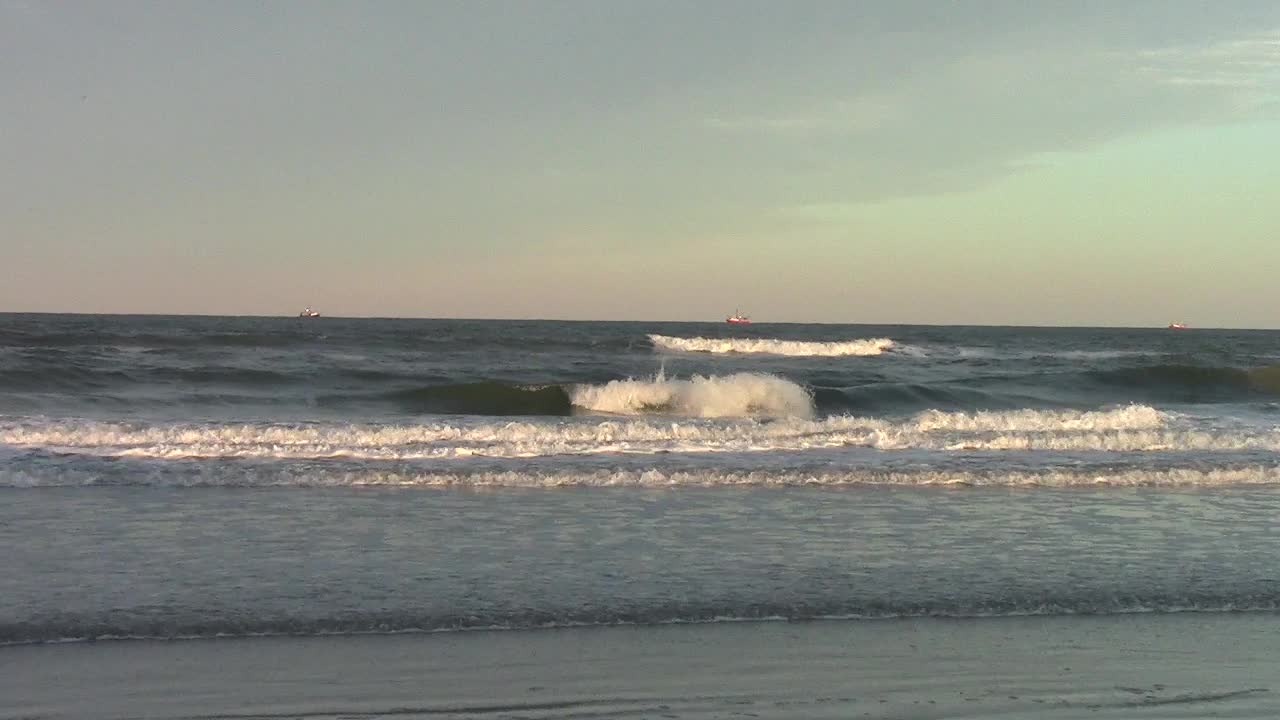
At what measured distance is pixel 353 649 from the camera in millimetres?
6621

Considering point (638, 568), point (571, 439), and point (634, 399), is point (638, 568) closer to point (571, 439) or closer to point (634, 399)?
point (571, 439)

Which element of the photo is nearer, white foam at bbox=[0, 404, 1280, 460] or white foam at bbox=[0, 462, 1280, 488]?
white foam at bbox=[0, 462, 1280, 488]

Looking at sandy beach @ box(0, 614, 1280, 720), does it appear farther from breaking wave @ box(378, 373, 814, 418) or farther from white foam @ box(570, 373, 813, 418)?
white foam @ box(570, 373, 813, 418)

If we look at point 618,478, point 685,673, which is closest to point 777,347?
point 618,478

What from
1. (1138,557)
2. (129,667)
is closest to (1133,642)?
(1138,557)

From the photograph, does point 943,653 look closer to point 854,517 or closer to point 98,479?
point 854,517

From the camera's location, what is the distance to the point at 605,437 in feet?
56.5

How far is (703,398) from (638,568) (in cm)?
1763

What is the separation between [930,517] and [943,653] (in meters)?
4.54

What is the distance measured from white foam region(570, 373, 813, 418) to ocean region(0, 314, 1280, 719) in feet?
22.0

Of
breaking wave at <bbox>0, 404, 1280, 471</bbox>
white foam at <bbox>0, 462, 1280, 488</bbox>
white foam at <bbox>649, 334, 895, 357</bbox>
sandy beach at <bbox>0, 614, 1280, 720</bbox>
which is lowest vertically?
sandy beach at <bbox>0, 614, 1280, 720</bbox>

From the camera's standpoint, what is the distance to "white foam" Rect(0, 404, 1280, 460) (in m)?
15.6

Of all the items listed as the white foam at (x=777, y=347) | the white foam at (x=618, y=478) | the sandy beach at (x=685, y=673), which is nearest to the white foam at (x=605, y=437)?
the white foam at (x=618, y=478)

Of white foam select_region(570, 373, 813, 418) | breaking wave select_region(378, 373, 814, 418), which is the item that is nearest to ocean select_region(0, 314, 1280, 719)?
white foam select_region(570, 373, 813, 418)
